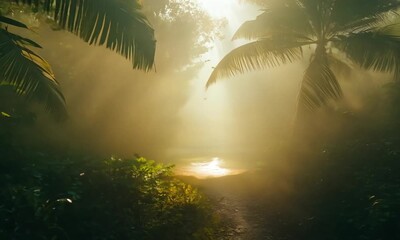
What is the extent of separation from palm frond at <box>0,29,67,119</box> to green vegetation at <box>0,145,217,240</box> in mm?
1013

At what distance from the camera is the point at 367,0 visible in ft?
40.4

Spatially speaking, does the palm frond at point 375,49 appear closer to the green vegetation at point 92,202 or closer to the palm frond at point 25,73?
the green vegetation at point 92,202

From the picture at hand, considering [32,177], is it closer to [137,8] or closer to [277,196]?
[137,8]

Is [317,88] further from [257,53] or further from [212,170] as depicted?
[212,170]

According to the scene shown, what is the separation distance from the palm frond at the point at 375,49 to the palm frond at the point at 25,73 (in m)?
9.66

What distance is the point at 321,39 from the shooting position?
1363 centimetres

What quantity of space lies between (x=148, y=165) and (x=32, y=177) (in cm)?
274

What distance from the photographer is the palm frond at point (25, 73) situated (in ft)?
17.7

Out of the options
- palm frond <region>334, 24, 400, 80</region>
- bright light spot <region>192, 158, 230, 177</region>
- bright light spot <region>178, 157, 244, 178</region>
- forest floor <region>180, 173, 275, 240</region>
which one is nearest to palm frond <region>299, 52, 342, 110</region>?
palm frond <region>334, 24, 400, 80</region>

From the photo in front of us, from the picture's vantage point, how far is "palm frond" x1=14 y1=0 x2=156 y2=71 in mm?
4965

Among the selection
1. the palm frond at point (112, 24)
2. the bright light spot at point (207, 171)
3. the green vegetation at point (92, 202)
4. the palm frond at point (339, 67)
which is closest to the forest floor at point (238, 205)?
the green vegetation at point (92, 202)

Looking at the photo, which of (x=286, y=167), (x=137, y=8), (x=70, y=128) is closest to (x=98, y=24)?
(x=137, y=8)

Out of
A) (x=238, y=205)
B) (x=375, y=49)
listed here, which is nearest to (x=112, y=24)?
(x=238, y=205)

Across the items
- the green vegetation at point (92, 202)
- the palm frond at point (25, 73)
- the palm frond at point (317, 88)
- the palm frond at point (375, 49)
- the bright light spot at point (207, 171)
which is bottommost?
the green vegetation at point (92, 202)
